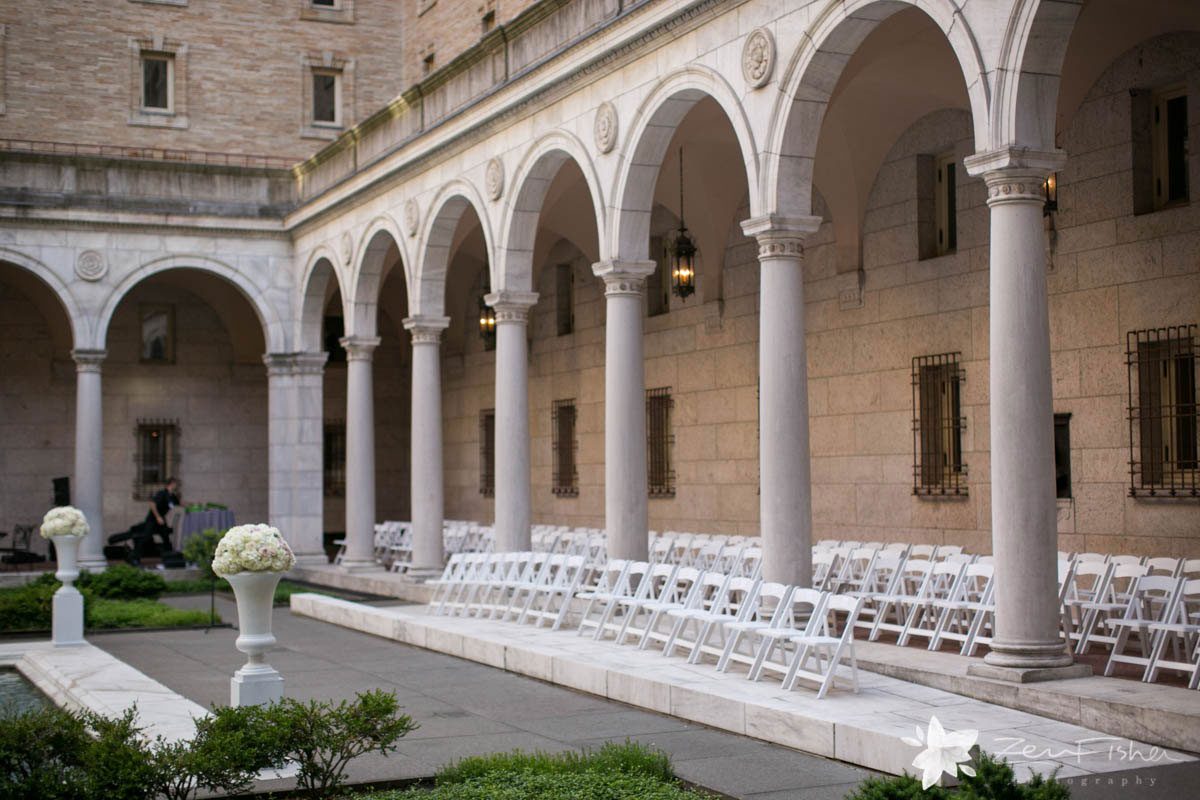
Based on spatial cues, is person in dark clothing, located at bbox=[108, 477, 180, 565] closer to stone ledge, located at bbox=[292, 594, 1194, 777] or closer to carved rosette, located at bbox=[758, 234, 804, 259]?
stone ledge, located at bbox=[292, 594, 1194, 777]

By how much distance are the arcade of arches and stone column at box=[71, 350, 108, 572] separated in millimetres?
55

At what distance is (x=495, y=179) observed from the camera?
1902cm

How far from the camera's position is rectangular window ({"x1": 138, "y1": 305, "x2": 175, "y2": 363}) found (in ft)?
103

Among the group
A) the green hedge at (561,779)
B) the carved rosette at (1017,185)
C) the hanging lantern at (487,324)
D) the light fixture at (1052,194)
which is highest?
the light fixture at (1052,194)

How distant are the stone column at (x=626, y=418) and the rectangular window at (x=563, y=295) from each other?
1100 centimetres

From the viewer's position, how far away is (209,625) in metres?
18.0

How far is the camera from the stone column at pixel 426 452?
21.4 metres

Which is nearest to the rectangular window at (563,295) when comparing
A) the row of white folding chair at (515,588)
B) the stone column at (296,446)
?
the stone column at (296,446)

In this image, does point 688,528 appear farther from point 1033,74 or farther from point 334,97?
point 334,97

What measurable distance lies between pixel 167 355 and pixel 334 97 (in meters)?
7.67

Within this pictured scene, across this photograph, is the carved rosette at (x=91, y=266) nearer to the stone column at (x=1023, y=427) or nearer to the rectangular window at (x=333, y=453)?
the rectangular window at (x=333, y=453)

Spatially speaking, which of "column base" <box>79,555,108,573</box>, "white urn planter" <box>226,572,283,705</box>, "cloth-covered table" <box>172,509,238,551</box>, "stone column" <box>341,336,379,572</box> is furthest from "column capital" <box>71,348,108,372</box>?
"white urn planter" <box>226,572,283,705</box>

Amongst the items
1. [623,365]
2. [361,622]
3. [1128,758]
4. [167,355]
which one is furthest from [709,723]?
[167,355]

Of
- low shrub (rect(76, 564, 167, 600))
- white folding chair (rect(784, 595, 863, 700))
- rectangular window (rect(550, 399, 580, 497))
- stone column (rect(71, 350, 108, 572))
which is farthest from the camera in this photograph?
rectangular window (rect(550, 399, 580, 497))
